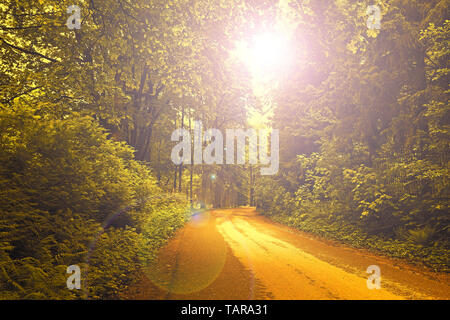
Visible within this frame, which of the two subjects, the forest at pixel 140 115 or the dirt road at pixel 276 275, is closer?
the dirt road at pixel 276 275

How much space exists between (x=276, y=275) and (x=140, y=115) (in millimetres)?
14176

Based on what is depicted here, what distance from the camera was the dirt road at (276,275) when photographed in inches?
215

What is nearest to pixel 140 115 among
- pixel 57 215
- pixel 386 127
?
pixel 57 215

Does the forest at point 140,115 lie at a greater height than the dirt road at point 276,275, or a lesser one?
greater

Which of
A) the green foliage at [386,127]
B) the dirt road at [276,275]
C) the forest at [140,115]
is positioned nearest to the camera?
the dirt road at [276,275]

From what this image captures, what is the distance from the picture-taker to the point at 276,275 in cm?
660

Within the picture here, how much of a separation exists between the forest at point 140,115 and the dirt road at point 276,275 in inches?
32.1

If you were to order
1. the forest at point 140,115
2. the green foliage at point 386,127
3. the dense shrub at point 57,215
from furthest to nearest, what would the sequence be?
the green foliage at point 386,127, the forest at point 140,115, the dense shrub at point 57,215

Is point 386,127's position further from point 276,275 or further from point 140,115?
point 140,115

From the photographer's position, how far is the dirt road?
5457mm

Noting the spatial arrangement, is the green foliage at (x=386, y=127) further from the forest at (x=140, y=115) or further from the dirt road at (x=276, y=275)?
the dirt road at (x=276, y=275)

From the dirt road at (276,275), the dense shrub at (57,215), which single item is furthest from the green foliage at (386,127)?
the dense shrub at (57,215)
